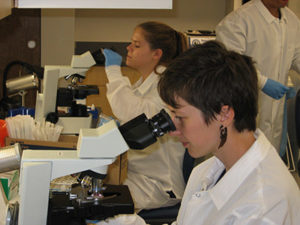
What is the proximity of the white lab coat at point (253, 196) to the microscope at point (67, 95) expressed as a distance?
97 centimetres

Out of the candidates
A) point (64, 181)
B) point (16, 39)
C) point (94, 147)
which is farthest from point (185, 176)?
point (16, 39)

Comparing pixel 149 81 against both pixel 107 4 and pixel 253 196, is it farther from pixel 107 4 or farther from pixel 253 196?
pixel 253 196

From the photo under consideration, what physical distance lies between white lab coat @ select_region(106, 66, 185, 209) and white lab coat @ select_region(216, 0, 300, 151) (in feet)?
2.67

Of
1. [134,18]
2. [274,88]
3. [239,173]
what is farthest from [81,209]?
[134,18]

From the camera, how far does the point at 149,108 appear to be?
2123mm

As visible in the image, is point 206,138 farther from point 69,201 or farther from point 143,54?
point 143,54

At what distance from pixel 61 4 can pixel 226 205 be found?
750mm

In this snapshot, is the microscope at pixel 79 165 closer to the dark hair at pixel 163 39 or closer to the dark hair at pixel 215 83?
the dark hair at pixel 215 83

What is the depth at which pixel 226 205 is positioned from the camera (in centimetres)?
107

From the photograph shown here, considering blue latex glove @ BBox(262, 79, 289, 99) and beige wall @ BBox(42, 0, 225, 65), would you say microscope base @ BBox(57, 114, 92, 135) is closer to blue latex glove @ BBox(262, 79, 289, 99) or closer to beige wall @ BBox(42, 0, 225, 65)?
blue latex glove @ BBox(262, 79, 289, 99)

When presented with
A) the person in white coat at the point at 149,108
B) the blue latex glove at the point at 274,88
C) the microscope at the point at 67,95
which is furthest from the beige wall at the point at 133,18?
the microscope at the point at 67,95

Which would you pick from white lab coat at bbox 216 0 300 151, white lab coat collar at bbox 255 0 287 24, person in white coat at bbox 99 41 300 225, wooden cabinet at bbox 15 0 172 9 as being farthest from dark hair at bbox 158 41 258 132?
white lab coat collar at bbox 255 0 287 24

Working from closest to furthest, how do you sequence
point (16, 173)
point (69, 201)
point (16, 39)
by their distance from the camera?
point (69, 201), point (16, 173), point (16, 39)

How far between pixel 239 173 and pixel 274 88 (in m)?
1.64
